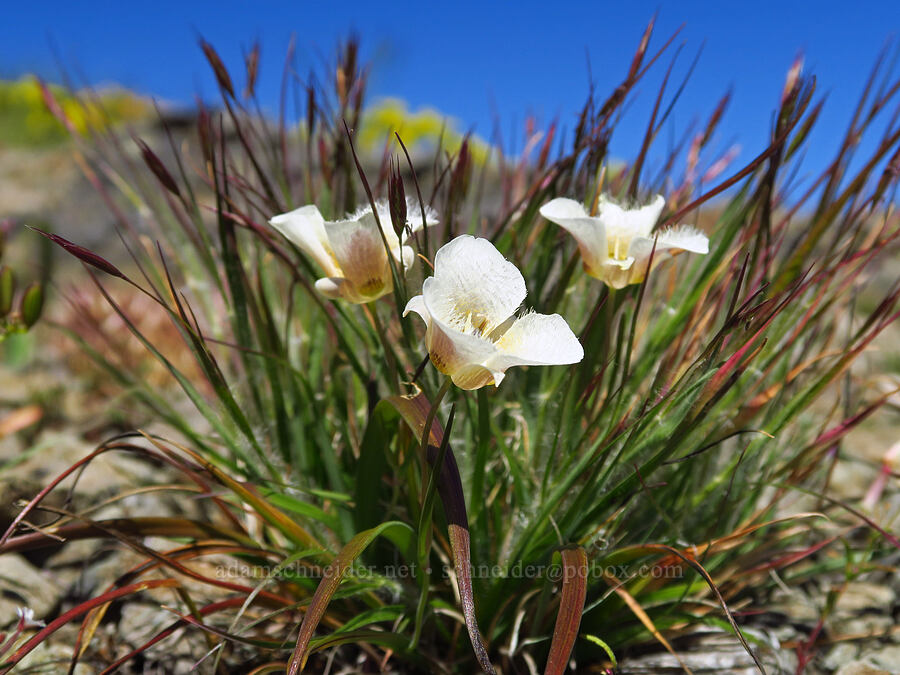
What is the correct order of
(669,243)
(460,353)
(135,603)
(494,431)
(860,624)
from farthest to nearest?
(860,624), (135,603), (494,431), (669,243), (460,353)

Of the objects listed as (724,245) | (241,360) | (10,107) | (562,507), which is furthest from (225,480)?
(10,107)

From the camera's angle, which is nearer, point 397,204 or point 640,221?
point 397,204

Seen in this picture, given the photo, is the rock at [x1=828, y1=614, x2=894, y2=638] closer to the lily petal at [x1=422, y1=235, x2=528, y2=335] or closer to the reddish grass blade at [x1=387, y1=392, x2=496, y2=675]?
the reddish grass blade at [x1=387, y1=392, x2=496, y2=675]

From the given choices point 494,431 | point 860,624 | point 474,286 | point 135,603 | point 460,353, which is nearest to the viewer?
point 460,353

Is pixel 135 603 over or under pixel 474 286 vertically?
under

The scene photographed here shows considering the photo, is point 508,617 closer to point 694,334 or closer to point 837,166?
point 694,334

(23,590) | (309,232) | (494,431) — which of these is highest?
(309,232)

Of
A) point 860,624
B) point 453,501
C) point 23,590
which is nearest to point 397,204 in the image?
point 453,501

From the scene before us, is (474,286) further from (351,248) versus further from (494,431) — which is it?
(494,431)

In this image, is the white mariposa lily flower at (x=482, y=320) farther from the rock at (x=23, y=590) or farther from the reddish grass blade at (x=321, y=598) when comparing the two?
the rock at (x=23, y=590)
